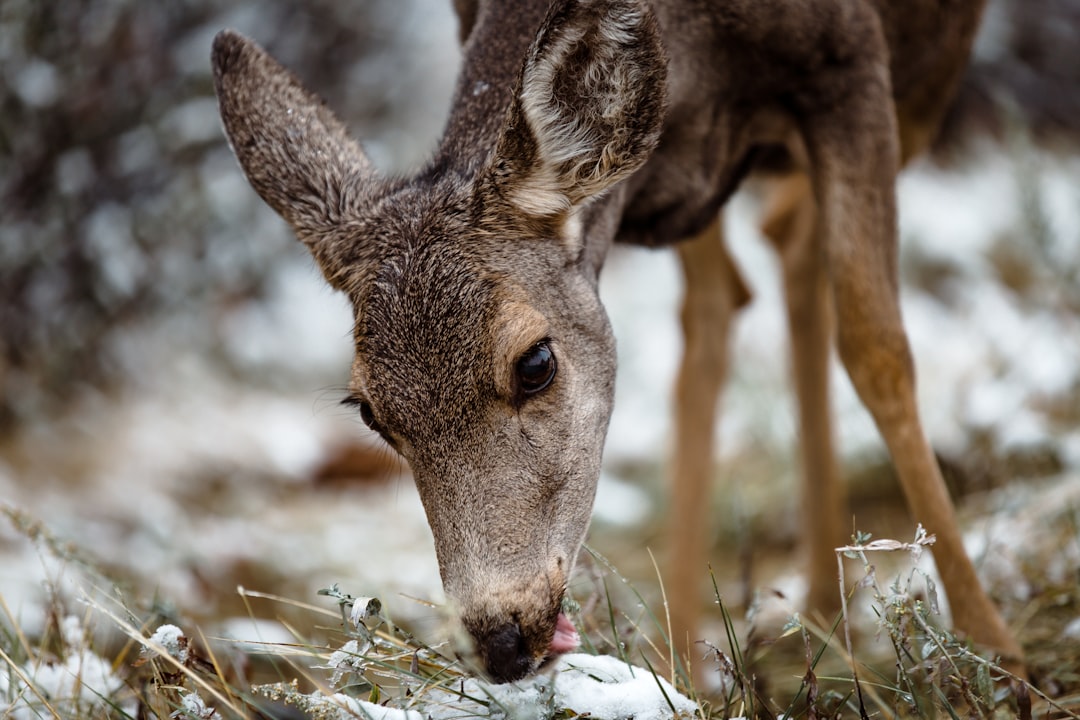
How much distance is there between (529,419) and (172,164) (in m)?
4.83

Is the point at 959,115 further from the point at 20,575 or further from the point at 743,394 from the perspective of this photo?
the point at 20,575

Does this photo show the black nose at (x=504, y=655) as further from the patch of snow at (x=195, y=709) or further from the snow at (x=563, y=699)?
the patch of snow at (x=195, y=709)

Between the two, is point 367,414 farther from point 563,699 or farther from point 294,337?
point 294,337

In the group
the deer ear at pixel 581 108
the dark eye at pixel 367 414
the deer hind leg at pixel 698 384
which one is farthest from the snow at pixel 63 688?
the deer hind leg at pixel 698 384

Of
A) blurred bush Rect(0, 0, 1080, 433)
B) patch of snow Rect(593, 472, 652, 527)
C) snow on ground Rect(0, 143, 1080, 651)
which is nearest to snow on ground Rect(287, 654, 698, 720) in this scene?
snow on ground Rect(0, 143, 1080, 651)

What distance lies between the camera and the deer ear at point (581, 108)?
292 centimetres

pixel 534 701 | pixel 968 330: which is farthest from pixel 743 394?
pixel 534 701

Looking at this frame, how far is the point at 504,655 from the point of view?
2.60m

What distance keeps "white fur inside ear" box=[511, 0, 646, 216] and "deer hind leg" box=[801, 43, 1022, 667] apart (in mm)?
867

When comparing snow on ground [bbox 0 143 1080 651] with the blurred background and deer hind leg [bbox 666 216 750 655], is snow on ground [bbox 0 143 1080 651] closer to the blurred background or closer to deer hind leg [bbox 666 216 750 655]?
the blurred background

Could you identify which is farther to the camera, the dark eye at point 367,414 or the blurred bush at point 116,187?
the blurred bush at point 116,187

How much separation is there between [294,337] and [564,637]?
6.21m

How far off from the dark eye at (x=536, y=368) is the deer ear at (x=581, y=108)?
42cm

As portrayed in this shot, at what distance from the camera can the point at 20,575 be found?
498 centimetres
